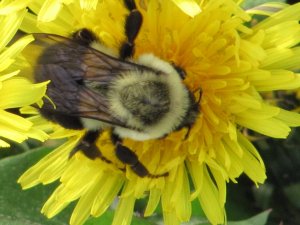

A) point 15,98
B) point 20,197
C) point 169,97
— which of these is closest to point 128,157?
point 169,97

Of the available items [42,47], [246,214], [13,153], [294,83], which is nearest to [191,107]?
[294,83]

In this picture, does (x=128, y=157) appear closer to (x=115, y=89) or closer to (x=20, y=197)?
(x=115, y=89)

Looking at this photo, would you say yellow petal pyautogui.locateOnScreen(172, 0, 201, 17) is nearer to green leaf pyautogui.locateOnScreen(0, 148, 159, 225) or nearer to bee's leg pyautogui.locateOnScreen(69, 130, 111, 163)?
bee's leg pyautogui.locateOnScreen(69, 130, 111, 163)

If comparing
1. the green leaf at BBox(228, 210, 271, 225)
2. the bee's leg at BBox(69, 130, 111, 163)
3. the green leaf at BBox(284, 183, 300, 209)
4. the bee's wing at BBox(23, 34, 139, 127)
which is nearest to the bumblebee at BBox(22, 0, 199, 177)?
the bee's wing at BBox(23, 34, 139, 127)

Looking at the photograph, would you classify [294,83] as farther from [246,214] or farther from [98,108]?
[246,214]

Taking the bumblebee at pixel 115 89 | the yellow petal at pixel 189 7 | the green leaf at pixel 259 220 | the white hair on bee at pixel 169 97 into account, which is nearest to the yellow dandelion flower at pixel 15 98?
the bumblebee at pixel 115 89

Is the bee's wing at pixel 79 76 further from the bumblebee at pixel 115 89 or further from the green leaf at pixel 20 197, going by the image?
the green leaf at pixel 20 197
